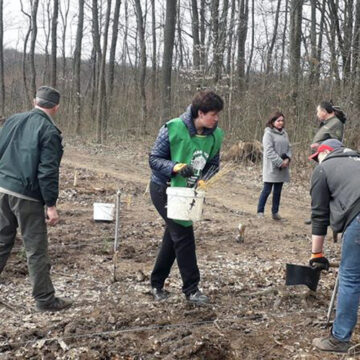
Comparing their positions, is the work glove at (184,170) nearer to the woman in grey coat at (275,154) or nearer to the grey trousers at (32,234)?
the grey trousers at (32,234)

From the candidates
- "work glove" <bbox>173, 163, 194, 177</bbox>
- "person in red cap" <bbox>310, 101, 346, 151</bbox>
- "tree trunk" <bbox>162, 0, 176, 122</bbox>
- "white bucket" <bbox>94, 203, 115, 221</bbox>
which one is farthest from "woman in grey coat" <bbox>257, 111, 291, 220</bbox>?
"tree trunk" <bbox>162, 0, 176, 122</bbox>

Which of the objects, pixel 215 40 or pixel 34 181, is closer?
pixel 34 181

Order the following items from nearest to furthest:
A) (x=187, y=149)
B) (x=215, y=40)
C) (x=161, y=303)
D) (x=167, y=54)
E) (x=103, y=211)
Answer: (x=187, y=149) < (x=161, y=303) < (x=103, y=211) < (x=167, y=54) < (x=215, y=40)

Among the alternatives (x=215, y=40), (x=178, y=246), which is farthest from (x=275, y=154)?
(x=215, y=40)

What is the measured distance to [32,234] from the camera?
4223 mm

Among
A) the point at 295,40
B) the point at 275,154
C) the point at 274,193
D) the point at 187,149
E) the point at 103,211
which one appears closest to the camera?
the point at 187,149

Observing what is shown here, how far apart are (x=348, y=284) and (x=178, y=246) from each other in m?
1.46

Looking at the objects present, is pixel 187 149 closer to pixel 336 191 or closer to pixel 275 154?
pixel 336 191

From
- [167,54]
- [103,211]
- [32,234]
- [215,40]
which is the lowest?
[103,211]

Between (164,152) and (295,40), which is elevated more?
(295,40)

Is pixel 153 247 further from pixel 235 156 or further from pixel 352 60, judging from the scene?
pixel 352 60

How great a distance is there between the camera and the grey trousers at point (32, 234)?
4172 mm

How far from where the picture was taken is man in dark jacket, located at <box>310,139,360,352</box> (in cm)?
338

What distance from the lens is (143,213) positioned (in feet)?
27.2
